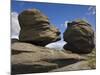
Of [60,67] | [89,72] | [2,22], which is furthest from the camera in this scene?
[89,72]

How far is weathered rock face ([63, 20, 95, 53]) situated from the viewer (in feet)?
9.37

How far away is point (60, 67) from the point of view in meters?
2.78

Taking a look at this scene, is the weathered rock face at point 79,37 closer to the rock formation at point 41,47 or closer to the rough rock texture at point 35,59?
the rock formation at point 41,47

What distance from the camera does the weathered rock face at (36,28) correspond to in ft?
8.64

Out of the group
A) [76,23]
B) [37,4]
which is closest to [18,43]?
[37,4]

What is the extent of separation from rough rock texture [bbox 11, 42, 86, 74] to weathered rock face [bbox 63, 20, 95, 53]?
13 centimetres

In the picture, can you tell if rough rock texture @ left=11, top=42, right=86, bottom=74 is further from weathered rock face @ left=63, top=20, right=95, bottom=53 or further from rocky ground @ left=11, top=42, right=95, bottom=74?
weathered rock face @ left=63, top=20, right=95, bottom=53

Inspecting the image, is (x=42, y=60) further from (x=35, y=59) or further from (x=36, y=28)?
(x=36, y=28)

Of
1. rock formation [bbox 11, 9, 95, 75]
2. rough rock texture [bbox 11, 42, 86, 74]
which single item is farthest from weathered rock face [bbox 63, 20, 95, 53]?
rough rock texture [bbox 11, 42, 86, 74]

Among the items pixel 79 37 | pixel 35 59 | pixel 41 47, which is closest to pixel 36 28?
pixel 41 47

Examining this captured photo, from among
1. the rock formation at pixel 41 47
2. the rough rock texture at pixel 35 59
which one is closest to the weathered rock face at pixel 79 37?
the rock formation at pixel 41 47

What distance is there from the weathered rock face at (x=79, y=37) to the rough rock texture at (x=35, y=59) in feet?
0.42
